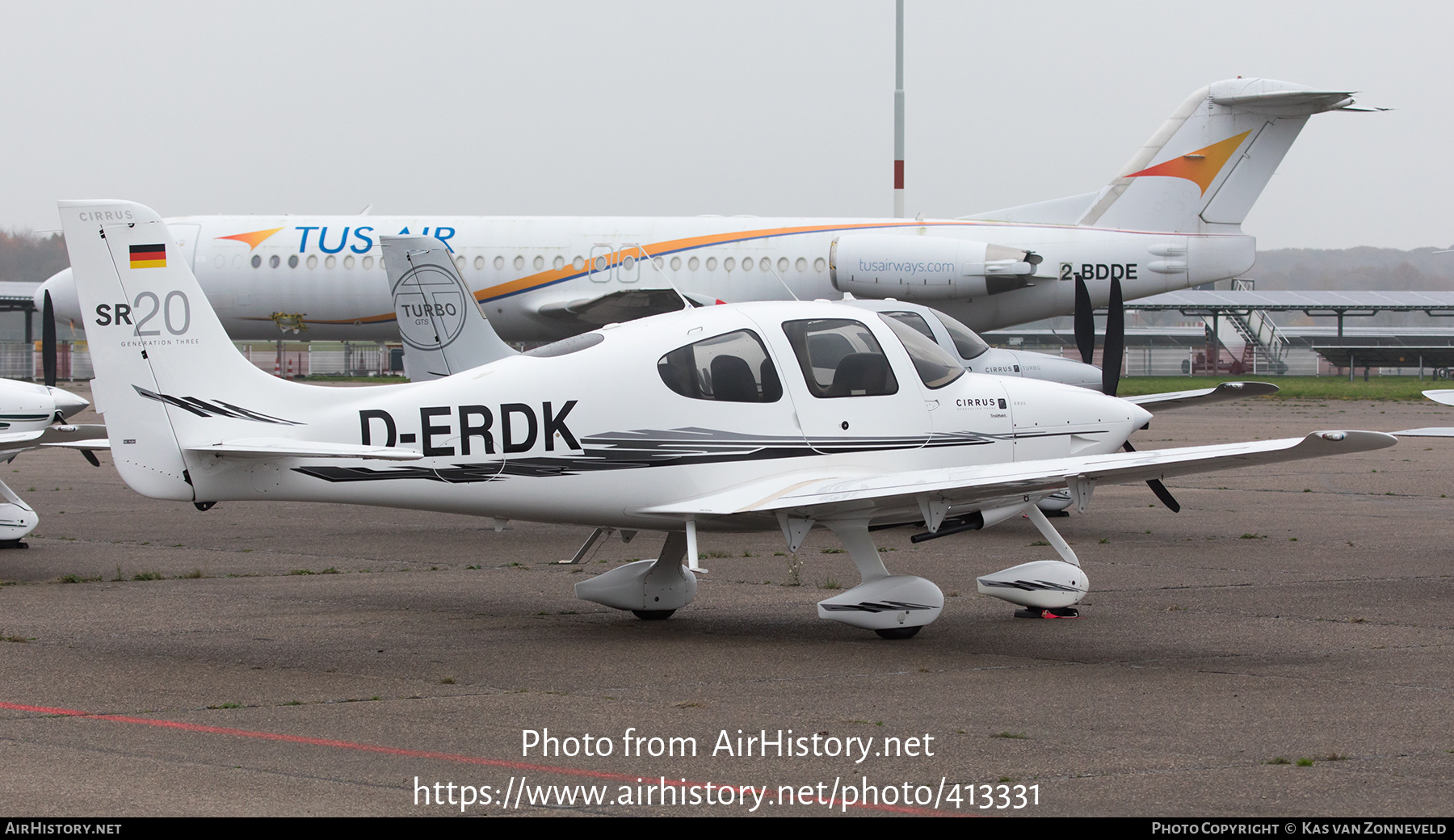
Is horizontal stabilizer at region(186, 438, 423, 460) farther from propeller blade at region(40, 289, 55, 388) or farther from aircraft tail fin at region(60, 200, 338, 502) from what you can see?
propeller blade at region(40, 289, 55, 388)

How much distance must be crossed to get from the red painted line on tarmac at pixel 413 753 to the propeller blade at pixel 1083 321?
1022 centimetres

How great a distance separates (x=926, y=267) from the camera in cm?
2656

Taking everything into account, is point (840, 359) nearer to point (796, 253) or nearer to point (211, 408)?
point (211, 408)

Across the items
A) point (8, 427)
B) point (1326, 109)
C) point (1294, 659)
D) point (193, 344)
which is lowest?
point (1294, 659)

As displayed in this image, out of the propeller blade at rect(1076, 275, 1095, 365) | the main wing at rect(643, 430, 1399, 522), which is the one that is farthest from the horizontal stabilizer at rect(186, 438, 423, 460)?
the propeller blade at rect(1076, 275, 1095, 365)

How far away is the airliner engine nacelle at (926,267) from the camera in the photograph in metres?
26.4

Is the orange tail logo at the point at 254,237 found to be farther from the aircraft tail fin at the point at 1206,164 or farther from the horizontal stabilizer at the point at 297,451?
the horizontal stabilizer at the point at 297,451

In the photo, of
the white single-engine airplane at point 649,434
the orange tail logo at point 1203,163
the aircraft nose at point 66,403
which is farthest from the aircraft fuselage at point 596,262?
the white single-engine airplane at point 649,434

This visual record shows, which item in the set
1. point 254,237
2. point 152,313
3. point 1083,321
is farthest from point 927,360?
point 254,237

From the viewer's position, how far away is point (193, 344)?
8367 millimetres
